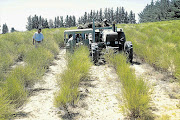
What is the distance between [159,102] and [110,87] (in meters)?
1.43

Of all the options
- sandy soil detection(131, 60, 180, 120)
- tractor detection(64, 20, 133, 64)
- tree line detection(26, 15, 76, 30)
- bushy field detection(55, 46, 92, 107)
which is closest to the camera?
sandy soil detection(131, 60, 180, 120)

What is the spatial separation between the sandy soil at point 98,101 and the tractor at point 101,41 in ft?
6.92

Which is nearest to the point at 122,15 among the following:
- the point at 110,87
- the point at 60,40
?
the point at 60,40

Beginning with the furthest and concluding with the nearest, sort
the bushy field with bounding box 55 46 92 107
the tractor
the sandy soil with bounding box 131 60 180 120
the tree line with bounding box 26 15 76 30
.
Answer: the tree line with bounding box 26 15 76 30 < the tractor < the bushy field with bounding box 55 46 92 107 < the sandy soil with bounding box 131 60 180 120

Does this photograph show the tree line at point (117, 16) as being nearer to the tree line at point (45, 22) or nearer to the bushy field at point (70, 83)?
the tree line at point (45, 22)

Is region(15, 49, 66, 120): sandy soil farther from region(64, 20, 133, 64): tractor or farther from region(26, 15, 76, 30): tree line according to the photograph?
region(26, 15, 76, 30): tree line

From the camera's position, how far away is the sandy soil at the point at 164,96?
3508 mm

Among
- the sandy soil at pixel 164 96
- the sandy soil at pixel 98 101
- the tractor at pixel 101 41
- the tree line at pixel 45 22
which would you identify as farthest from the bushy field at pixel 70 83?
the tree line at pixel 45 22

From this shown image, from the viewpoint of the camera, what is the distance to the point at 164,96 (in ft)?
14.0

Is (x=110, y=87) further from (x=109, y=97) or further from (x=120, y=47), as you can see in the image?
(x=120, y=47)

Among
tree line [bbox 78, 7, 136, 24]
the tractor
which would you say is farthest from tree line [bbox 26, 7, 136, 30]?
the tractor

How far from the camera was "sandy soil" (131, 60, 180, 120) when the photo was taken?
351cm

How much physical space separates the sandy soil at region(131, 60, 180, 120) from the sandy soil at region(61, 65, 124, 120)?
2.51 ft

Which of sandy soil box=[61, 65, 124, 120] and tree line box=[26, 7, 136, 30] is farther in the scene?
tree line box=[26, 7, 136, 30]
